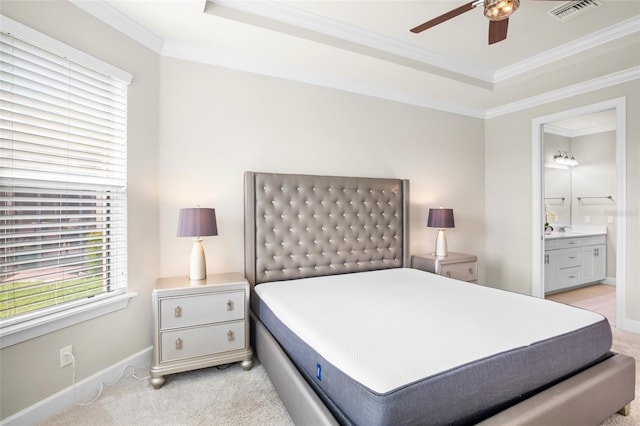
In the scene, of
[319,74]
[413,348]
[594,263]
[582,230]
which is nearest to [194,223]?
[413,348]

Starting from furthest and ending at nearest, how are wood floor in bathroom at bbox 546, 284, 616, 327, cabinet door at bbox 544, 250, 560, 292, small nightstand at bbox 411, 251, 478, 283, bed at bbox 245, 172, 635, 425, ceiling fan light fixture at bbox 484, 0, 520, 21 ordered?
cabinet door at bbox 544, 250, 560, 292, wood floor in bathroom at bbox 546, 284, 616, 327, small nightstand at bbox 411, 251, 478, 283, ceiling fan light fixture at bbox 484, 0, 520, 21, bed at bbox 245, 172, 635, 425

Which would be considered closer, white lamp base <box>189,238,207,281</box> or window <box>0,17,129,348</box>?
window <box>0,17,129,348</box>

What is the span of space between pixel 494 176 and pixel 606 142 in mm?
2750

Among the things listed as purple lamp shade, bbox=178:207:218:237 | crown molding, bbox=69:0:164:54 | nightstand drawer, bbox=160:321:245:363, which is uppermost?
crown molding, bbox=69:0:164:54

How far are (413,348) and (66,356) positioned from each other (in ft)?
6.94

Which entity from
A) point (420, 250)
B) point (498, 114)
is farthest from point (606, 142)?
point (420, 250)

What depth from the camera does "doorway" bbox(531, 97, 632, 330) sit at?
10.7ft

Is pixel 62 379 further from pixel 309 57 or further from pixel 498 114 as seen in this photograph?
pixel 498 114

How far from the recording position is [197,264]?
247 cm

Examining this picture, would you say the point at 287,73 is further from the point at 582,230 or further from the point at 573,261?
the point at 582,230

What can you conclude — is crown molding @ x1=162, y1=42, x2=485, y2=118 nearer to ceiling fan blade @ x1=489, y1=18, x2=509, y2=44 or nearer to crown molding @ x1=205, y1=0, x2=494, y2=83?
crown molding @ x1=205, y1=0, x2=494, y2=83

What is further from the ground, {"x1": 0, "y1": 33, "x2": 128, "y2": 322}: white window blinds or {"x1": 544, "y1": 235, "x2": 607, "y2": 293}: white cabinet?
{"x1": 0, "y1": 33, "x2": 128, "y2": 322}: white window blinds

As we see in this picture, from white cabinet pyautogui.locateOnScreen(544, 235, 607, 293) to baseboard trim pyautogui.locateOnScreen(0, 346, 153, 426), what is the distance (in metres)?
5.20

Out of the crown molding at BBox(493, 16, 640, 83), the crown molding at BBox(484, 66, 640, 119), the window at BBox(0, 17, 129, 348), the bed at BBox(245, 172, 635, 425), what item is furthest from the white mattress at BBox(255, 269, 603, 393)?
the crown molding at BBox(484, 66, 640, 119)
